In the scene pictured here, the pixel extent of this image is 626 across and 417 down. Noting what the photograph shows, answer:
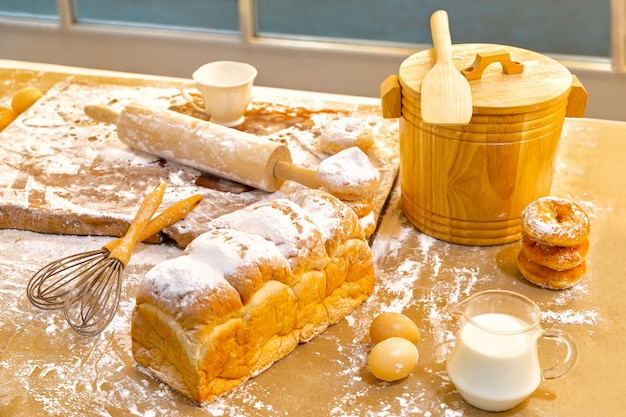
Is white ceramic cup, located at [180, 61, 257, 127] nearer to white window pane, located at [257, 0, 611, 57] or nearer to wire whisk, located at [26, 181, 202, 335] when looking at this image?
wire whisk, located at [26, 181, 202, 335]

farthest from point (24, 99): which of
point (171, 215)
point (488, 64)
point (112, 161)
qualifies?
point (488, 64)

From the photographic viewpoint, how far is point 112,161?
6.88 feet

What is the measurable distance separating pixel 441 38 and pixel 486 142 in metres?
0.30

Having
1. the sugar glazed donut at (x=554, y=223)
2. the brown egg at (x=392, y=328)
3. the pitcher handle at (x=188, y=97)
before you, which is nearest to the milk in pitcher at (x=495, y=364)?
the brown egg at (x=392, y=328)

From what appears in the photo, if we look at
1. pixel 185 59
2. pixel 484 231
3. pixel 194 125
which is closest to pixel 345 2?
pixel 185 59

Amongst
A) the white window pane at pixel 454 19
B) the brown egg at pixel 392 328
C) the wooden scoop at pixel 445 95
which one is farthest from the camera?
the white window pane at pixel 454 19

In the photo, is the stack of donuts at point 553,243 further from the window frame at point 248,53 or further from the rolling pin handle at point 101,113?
the window frame at point 248,53

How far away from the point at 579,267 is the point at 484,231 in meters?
0.23

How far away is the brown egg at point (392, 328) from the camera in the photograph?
146cm

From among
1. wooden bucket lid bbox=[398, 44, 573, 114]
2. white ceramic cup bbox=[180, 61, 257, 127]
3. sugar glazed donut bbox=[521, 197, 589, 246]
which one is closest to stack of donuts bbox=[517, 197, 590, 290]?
sugar glazed donut bbox=[521, 197, 589, 246]

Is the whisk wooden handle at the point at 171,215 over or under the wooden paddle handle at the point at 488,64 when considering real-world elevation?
under

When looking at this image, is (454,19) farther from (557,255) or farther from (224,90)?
(557,255)

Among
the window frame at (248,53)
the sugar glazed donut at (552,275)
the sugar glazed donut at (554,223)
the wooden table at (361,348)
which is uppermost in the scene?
the sugar glazed donut at (554,223)

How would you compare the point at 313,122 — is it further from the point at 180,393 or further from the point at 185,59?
the point at 185,59
